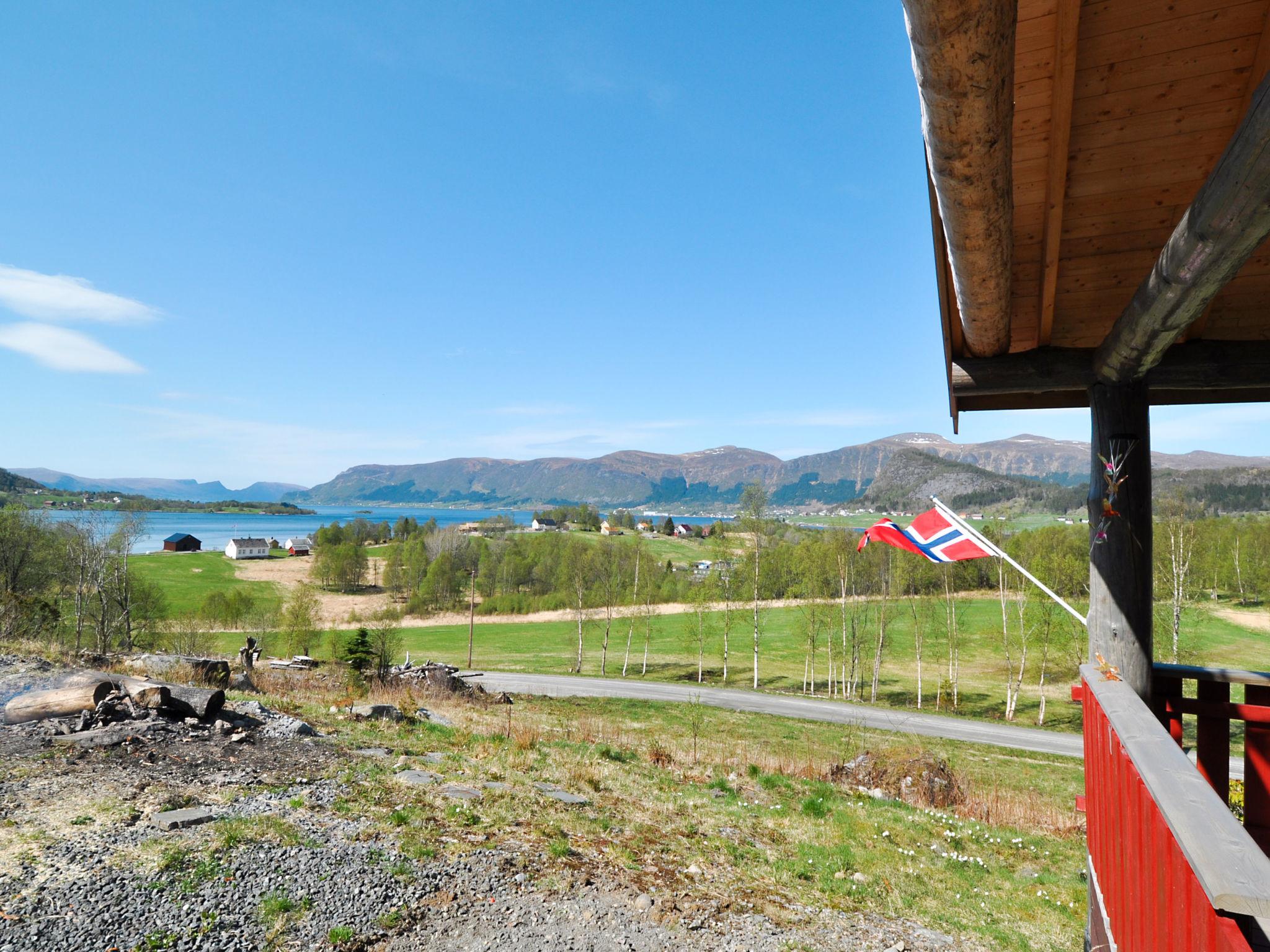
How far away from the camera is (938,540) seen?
7.07m

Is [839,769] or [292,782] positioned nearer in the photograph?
[292,782]

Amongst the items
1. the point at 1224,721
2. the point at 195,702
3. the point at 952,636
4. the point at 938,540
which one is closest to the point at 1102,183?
the point at 1224,721

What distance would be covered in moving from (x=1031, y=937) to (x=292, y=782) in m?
7.41

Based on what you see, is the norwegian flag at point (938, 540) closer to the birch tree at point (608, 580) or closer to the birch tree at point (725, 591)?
the birch tree at point (725, 591)

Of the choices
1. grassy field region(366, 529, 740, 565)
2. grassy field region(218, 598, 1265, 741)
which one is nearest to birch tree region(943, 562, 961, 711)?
grassy field region(218, 598, 1265, 741)

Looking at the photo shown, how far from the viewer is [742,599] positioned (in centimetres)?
4375

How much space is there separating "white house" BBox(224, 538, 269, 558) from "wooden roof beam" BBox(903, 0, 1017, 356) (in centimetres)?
12064

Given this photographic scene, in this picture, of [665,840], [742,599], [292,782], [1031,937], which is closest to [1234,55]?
[1031,937]

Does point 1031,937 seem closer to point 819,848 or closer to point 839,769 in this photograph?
point 819,848

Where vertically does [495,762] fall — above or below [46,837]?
below

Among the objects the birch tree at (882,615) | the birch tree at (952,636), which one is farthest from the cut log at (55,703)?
the birch tree at (882,615)

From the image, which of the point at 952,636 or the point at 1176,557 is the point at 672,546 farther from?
the point at 1176,557

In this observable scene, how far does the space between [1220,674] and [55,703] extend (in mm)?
12302

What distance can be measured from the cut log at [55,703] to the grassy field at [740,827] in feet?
10.2
